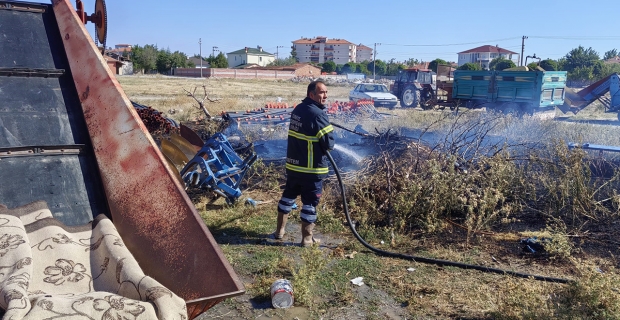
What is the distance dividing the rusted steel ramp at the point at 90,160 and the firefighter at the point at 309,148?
1946mm

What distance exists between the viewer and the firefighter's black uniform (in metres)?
4.47

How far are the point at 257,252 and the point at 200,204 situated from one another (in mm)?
1693

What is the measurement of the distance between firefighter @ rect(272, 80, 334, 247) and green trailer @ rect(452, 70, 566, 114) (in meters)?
12.9

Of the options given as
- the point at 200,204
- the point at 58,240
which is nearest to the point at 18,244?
the point at 58,240

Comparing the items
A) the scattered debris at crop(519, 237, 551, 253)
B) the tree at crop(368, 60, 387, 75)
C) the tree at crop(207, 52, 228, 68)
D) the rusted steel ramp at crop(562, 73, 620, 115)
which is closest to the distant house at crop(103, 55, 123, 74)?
the scattered debris at crop(519, 237, 551, 253)

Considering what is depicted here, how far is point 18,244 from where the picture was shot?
2062 mm

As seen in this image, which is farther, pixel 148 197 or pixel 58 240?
pixel 148 197

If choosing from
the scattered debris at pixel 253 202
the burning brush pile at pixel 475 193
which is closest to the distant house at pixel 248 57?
the scattered debris at pixel 253 202

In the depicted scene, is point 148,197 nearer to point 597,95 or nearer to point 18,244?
point 18,244

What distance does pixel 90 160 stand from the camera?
2801 mm

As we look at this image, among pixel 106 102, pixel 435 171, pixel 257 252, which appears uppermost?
pixel 106 102

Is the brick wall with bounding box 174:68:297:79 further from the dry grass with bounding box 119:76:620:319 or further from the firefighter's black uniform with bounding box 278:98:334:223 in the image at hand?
the firefighter's black uniform with bounding box 278:98:334:223

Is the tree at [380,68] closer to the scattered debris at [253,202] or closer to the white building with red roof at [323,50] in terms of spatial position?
the white building with red roof at [323,50]

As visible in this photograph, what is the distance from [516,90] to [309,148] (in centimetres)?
1474
